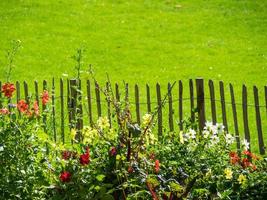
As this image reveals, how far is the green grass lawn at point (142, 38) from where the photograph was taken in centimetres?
2094

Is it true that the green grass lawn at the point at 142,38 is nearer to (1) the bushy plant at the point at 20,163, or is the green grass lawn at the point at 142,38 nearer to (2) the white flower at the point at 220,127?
(2) the white flower at the point at 220,127

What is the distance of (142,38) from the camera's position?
81.6ft

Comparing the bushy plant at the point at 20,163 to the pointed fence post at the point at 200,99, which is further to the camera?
the pointed fence post at the point at 200,99

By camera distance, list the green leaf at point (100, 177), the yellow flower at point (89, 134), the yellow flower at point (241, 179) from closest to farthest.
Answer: the green leaf at point (100, 177)
the yellow flower at point (241, 179)
the yellow flower at point (89, 134)

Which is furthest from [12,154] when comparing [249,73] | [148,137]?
[249,73]

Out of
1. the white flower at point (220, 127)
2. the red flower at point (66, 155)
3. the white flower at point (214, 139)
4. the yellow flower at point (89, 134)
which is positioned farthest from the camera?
the white flower at point (220, 127)

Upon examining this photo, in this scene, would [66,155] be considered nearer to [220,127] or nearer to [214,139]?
[214,139]

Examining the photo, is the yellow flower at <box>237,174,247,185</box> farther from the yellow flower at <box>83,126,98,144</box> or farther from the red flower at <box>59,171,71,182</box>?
the red flower at <box>59,171,71,182</box>

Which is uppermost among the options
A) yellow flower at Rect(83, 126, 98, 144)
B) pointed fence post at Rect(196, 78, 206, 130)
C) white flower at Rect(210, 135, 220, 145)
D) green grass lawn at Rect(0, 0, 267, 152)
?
green grass lawn at Rect(0, 0, 267, 152)

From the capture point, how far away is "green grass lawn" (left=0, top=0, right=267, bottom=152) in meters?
20.9

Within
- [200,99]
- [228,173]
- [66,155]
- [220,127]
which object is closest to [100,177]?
[66,155]

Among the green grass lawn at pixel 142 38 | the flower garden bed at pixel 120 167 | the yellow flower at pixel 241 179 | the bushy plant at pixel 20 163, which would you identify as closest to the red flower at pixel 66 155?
the flower garden bed at pixel 120 167

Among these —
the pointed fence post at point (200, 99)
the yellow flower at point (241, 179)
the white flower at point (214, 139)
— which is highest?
the pointed fence post at point (200, 99)

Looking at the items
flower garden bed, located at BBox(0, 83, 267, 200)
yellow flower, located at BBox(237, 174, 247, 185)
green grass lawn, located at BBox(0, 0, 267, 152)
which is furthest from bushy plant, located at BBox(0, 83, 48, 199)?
green grass lawn, located at BBox(0, 0, 267, 152)
